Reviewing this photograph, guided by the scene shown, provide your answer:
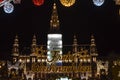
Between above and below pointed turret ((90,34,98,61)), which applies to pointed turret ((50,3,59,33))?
above

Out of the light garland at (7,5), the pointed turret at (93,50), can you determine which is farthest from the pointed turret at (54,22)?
the light garland at (7,5)

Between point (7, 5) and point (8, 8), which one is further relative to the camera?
point (7, 5)

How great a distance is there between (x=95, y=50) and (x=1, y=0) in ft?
59.8

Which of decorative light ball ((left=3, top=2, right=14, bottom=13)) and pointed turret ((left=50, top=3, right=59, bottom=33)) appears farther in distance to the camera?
pointed turret ((left=50, top=3, right=59, bottom=33))

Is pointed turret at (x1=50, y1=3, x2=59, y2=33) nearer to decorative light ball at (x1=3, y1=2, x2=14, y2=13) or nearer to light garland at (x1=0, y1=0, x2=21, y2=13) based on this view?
light garland at (x1=0, y1=0, x2=21, y2=13)

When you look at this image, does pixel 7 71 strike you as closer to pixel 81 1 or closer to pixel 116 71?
pixel 116 71

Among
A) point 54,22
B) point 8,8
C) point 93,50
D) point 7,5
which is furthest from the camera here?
point 54,22

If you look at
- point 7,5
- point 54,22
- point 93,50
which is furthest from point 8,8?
point 54,22

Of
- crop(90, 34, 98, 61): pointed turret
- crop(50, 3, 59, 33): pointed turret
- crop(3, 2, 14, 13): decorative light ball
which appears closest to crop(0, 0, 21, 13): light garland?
crop(3, 2, 14, 13): decorative light ball

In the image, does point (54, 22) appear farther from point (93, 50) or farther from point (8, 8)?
point (8, 8)

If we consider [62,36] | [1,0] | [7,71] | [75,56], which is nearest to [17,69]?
[7,71]

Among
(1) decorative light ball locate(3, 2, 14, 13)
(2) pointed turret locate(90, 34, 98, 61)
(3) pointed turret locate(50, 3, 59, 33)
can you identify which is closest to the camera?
(1) decorative light ball locate(3, 2, 14, 13)

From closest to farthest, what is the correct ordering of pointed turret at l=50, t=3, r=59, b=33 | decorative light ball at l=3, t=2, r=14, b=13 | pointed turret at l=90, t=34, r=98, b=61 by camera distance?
decorative light ball at l=3, t=2, r=14, b=13 → pointed turret at l=90, t=34, r=98, b=61 → pointed turret at l=50, t=3, r=59, b=33

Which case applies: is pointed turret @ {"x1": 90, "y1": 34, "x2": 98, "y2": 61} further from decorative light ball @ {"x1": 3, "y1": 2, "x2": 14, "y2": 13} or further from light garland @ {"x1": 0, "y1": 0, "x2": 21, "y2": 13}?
decorative light ball @ {"x1": 3, "y1": 2, "x2": 14, "y2": 13}
